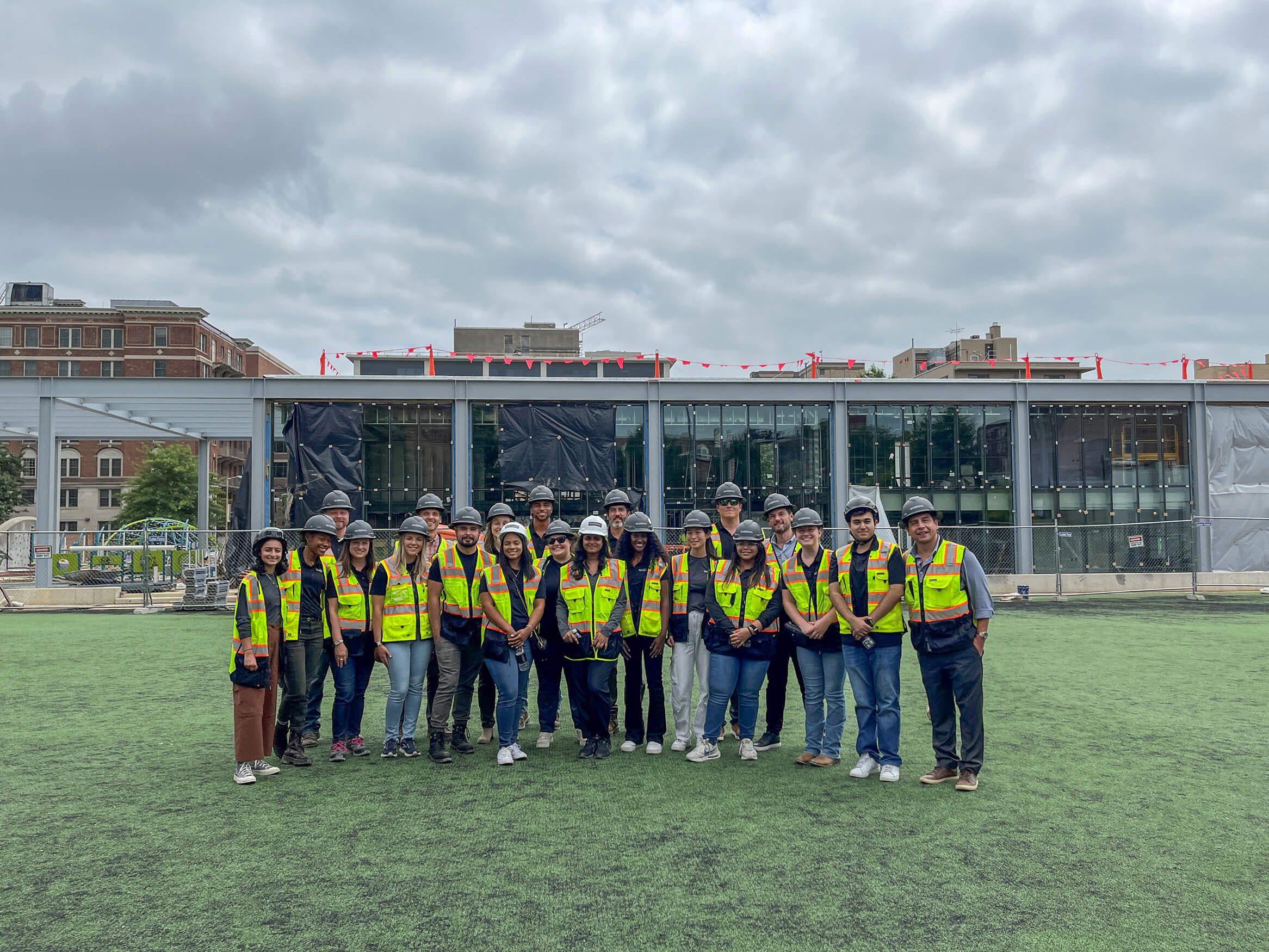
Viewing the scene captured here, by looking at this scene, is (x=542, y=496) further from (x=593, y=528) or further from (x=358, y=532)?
(x=358, y=532)

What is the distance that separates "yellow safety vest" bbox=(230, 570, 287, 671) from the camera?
630 centimetres

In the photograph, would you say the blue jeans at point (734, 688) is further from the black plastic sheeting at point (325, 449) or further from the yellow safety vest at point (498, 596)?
the black plastic sheeting at point (325, 449)

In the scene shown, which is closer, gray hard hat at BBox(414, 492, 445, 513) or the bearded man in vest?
the bearded man in vest

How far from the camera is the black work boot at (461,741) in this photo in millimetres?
7160

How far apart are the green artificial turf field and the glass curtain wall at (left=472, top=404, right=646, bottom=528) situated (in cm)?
1680

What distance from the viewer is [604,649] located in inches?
272

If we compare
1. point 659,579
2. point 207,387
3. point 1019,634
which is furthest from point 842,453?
point 659,579

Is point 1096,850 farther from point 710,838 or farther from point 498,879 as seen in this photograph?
point 498,879

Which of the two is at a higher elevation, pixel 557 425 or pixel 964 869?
pixel 557 425

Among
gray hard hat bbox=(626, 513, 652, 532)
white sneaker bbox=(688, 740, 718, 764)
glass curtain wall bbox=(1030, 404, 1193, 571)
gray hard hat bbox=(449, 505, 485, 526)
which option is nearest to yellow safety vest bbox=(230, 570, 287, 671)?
gray hard hat bbox=(449, 505, 485, 526)

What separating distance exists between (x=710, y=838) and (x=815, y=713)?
1.92 m

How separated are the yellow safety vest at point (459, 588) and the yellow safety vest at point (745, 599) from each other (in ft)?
5.96

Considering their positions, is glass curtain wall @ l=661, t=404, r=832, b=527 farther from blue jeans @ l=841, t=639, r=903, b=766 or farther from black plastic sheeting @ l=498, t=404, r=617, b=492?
blue jeans @ l=841, t=639, r=903, b=766

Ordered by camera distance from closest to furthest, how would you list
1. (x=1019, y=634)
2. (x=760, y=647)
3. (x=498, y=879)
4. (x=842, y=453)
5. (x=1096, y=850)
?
(x=498, y=879), (x=1096, y=850), (x=760, y=647), (x=1019, y=634), (x=842, y=453)
